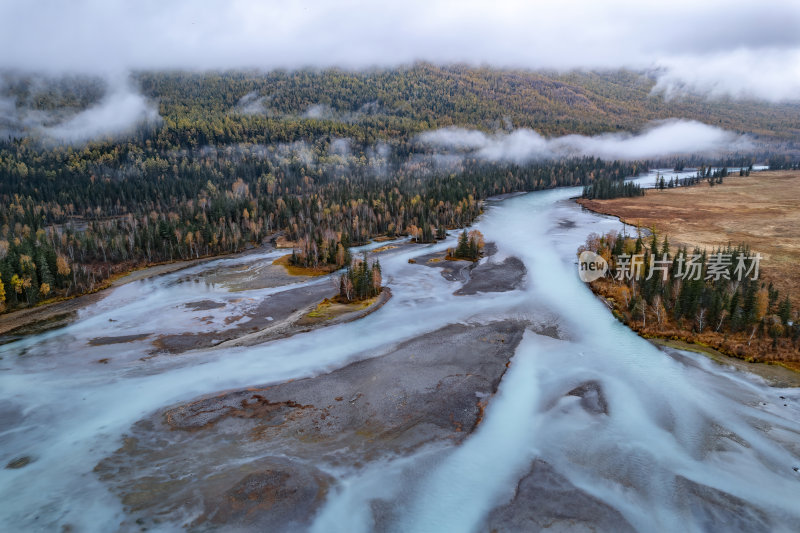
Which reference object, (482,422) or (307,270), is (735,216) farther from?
(482,422)

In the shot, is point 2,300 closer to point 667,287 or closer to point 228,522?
point 228,522

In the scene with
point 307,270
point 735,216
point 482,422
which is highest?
point 307,270


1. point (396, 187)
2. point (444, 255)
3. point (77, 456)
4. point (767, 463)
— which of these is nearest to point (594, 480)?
point (767, 463)

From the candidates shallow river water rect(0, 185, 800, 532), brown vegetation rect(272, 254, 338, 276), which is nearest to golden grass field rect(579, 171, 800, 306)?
shallow river water rect(0, 185, 800, 532)

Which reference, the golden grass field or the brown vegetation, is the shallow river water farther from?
the golden grass field

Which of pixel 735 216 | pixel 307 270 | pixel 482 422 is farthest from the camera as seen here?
pixel 735 216

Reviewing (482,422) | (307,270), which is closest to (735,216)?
(307,270)

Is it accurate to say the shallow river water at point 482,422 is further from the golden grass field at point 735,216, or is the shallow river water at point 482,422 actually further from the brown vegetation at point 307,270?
the golden grass field at point 735,216

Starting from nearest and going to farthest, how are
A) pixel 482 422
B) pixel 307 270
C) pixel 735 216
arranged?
1. pixel 482 422
2. pixel 307 270
3. pixel 735 216
